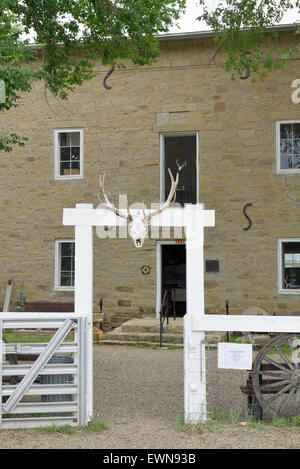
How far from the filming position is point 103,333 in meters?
14.2

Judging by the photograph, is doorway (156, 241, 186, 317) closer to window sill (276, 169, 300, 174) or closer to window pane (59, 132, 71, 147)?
window sill (276, 169, 300, 174)

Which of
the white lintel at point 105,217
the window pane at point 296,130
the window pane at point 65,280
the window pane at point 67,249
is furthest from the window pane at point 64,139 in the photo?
the white lintel at point 105,217

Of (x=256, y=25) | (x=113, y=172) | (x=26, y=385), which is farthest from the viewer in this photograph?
(x=113, y=172)

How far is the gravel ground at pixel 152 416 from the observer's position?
5.63 metres

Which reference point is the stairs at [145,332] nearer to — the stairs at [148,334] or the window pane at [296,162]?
the stairs at [148,334]

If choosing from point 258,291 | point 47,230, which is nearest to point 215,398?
point 258,291

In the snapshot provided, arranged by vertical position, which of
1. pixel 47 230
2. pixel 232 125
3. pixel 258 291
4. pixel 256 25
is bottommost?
pixel 258 291

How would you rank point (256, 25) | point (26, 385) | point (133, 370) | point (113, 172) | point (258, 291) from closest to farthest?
point (26, 385)
point (133, 370)
point (256, 25)
point (258, 291)
point (113, 172)

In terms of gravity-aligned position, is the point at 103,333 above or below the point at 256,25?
below

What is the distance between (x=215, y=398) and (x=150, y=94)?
29.4ft

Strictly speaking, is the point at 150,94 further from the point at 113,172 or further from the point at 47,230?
the point at 47,230

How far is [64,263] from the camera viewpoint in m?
15.0

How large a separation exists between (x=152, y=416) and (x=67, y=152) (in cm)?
962

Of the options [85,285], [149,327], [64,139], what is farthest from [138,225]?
[64,139]
